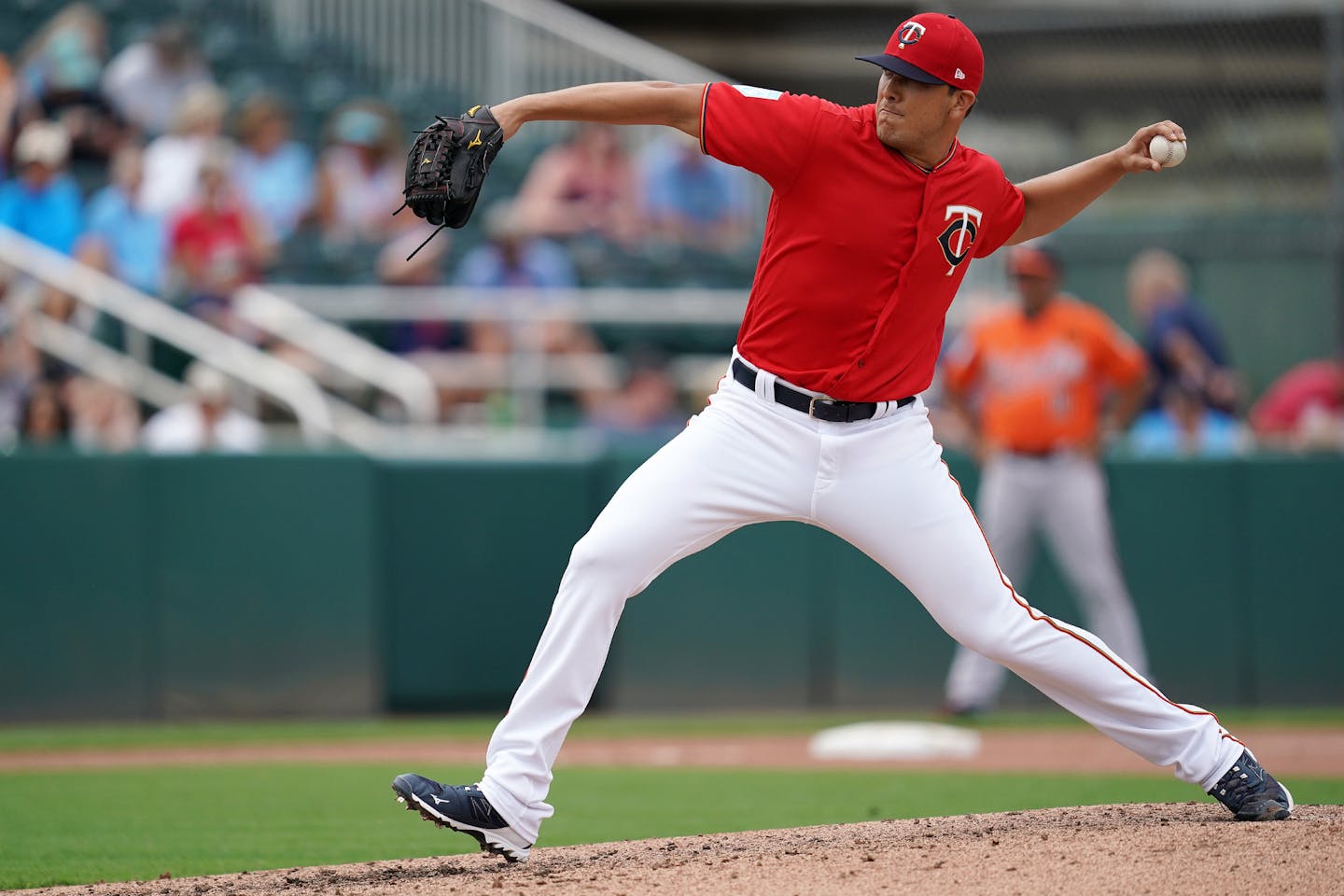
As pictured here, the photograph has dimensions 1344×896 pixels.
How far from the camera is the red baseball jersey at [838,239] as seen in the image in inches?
174

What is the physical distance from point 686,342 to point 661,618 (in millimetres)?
2538

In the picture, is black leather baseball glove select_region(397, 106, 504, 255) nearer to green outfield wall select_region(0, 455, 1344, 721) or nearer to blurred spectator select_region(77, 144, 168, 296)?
green outfield wall select_region(0, 455, 1344, 721)

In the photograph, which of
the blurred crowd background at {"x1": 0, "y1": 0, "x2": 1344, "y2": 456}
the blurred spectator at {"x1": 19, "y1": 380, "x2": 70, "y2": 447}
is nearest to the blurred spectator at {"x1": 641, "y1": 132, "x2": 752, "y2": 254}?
→ the blurred crowd background at {"x1": 0, "y1": 0, "x2": 1344, "y2": 456}

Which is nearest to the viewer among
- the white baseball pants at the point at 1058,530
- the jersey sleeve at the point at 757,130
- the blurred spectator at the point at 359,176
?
the jersey sleeve at the point at 757,130

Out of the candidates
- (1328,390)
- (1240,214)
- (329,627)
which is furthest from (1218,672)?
(329,627)

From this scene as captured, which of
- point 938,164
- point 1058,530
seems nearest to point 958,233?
point 938,164

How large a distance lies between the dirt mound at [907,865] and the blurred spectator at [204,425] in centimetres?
500

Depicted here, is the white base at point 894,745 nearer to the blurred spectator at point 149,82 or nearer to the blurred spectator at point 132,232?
the blurred spectator at point 132,232

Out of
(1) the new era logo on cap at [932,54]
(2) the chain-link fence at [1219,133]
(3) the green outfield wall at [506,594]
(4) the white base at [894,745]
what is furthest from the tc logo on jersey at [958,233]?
(2) the chain-link fence at [1219,133]

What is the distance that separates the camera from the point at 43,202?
35.7 ft

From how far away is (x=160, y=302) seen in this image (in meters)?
10.3

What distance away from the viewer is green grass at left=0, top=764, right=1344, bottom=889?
5.35m

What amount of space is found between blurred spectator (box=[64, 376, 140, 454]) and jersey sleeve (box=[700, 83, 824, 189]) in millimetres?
5974

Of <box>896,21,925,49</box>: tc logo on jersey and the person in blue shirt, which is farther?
the person in blue shirt
